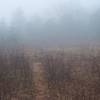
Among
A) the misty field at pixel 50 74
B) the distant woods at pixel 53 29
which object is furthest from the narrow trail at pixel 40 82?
the distant woods at pixel 53 29

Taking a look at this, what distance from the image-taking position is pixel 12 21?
827 inches

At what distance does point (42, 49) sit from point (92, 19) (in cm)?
706

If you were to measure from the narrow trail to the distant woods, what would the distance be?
343cm

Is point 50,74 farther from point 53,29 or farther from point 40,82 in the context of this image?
point 53,29

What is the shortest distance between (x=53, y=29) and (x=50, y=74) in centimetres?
727

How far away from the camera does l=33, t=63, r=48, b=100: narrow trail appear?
41.8 feet

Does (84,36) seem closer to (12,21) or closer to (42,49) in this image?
(42,49)

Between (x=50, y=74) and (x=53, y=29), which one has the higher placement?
(x=53, y=29)

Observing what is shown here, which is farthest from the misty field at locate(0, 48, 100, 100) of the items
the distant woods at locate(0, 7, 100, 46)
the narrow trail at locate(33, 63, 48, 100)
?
the distant woods at locate(0, 7, 100, 46)

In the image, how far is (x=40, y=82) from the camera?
1355 centimetres

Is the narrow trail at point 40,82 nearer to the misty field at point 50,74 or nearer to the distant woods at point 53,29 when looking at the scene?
the misty field at point 50,74

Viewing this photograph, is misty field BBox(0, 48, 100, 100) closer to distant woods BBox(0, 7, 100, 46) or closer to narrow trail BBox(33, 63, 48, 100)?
narrow trail BBox(33, 63, 48, 100)

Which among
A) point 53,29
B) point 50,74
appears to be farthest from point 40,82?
point 53,29

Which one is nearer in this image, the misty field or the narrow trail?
the narrow trail
